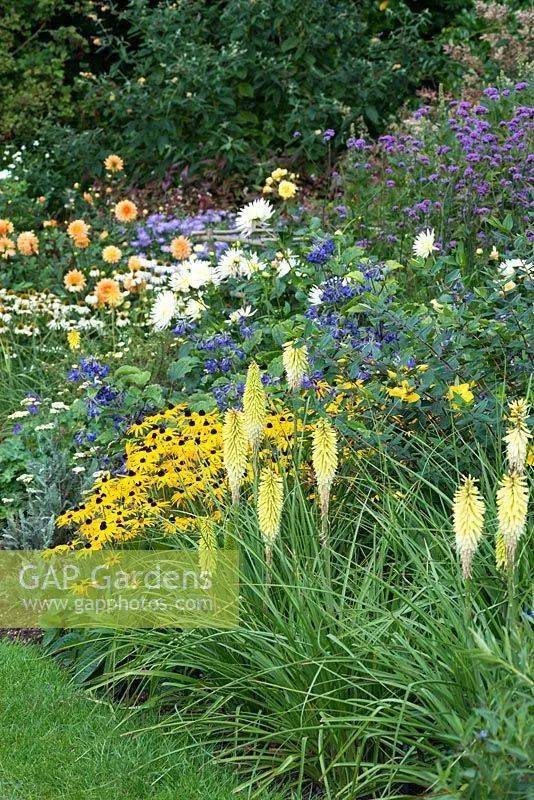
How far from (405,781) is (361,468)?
1.36 m

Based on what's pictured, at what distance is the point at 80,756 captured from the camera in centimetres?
372

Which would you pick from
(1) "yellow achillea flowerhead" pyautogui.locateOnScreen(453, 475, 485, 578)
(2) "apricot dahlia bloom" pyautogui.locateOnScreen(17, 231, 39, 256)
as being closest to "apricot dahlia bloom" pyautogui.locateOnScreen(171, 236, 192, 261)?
(2) "apricot dahlia bloom" pyautogui.locateOnScreen(17, 231, 39, 256)

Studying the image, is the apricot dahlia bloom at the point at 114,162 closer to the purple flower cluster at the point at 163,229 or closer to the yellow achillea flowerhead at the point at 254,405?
the purple flower cluster at the point at 163,229

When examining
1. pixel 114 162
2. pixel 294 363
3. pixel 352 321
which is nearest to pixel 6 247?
pixel 114 162

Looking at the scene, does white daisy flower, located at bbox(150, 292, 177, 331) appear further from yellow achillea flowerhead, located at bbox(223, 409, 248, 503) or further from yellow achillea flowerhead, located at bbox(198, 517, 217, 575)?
yellow achillea flowerhead, located at bbox(223, 409, 248, 503)

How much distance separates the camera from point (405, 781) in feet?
10.5

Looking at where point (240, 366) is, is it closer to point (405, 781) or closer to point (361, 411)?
point (361, 411)

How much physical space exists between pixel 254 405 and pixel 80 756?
1303 mm

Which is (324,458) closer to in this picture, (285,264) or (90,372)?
(90,372)

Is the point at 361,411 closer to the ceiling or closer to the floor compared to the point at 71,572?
closer to the ceiling

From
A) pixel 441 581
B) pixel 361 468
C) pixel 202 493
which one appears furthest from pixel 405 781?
pixel 202 493

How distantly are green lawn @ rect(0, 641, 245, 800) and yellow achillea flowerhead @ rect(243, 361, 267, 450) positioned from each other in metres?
1.05

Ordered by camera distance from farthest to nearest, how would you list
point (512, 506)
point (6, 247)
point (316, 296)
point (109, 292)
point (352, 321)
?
1. point (6, 247)
2. point (109, 292)
3. point (316, 296)
4. point (352, 321)
5. point (512, 506)

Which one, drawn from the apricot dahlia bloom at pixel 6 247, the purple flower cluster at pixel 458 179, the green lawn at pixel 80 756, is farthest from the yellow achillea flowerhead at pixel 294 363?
the apricot dahlia bloom at pixel 6 247
